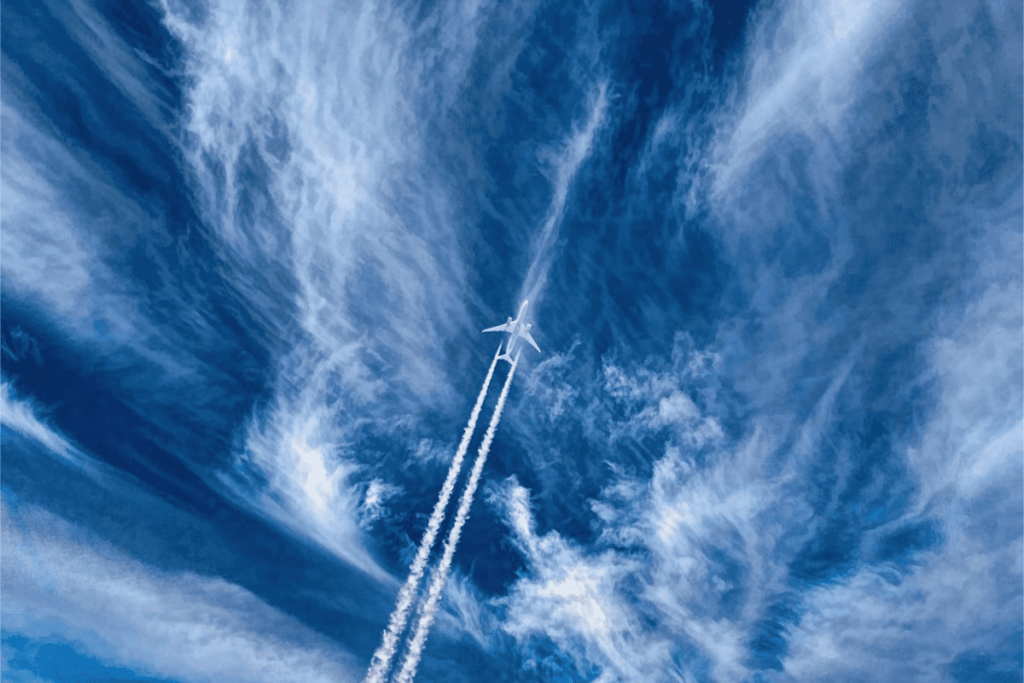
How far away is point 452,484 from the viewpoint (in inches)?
3661

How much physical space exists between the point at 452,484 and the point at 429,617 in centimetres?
2200

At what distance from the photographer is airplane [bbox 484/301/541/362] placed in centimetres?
8839

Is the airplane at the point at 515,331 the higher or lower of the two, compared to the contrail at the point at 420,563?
higher

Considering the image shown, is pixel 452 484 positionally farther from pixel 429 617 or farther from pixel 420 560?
pixel 429 617

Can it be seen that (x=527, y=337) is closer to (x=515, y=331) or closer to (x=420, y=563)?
(x=515, y=331)

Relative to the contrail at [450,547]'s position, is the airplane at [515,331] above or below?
above

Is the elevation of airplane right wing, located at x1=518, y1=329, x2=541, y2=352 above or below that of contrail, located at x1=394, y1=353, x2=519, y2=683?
above

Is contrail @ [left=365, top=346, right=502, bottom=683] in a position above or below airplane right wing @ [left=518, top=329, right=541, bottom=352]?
below

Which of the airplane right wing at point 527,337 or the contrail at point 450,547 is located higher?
the airplane right wing at point 527,337

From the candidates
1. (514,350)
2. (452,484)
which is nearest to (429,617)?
(452,484)

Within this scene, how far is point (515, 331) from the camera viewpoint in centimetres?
9325

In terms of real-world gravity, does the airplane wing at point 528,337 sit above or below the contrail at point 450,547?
above

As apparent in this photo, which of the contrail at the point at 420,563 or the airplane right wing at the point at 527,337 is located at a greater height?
the airplane right wing at the point at 527,337

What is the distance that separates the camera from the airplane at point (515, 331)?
88.4m
